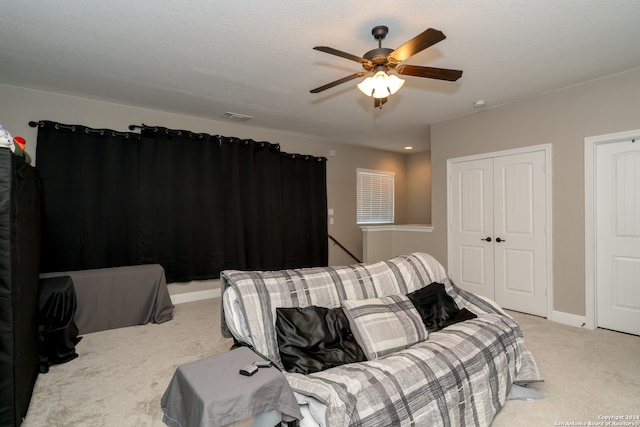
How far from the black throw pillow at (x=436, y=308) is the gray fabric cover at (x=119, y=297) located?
300cm

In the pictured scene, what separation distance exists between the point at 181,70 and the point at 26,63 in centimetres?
137

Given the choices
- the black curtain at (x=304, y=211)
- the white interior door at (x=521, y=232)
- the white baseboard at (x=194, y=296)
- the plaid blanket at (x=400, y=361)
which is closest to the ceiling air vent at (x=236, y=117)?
the black curtain at (x=304, y=211)

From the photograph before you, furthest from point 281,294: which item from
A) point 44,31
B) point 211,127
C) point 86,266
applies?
point 211,127

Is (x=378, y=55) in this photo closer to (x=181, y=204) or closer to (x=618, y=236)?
(x=618, y=236)

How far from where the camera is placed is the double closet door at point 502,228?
3.90 m

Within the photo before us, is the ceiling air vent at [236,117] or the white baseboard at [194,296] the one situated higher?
the ceiling air vent at [236,117]

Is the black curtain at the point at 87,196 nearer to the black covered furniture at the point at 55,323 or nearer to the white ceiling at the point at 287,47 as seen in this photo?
the white ceiling at the point at 287,47

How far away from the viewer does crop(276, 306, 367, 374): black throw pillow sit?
177 cm

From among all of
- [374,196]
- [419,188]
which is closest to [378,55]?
[374,196]

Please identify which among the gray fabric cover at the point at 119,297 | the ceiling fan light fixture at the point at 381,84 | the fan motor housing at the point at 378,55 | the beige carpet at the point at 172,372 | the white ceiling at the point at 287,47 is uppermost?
the white ceiling at the point at 287,47

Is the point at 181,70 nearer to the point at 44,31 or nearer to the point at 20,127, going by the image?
the point at 44,31

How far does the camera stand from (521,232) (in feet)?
13.2

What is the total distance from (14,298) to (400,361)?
2269 millimetres

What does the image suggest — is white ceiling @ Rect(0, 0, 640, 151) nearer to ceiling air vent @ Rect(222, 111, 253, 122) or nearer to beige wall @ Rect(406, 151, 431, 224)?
ceiling air vent @ Rect(222, 111, 253, 122)
